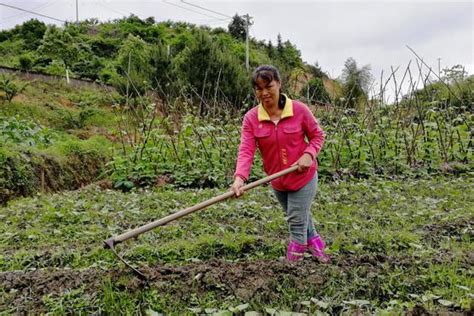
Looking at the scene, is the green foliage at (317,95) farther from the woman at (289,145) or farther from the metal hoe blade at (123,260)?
the metal hoe blade at (123,260)

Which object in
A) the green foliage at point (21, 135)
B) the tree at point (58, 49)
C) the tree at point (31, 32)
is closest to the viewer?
the green foliage at point (21, 135)

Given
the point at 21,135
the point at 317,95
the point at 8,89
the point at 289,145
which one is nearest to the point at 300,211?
the point at 289,145

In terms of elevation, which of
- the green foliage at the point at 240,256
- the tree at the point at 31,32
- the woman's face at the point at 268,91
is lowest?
the green foliage at the point at 240,256

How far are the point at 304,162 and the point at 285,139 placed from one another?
0.72ft

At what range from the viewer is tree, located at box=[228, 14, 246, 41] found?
1419 inches

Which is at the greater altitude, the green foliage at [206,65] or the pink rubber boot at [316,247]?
the green foliage at [206,65]

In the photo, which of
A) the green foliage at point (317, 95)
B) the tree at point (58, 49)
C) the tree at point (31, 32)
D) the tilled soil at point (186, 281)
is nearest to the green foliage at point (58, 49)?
the tree at point (58, 49)

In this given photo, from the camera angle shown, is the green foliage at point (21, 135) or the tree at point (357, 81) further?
the tree at point (357, 81)

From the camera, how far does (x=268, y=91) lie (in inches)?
112

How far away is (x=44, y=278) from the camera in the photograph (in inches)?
98.0

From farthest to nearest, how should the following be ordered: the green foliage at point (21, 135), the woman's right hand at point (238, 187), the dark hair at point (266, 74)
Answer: the green foliage at point (21, 135) < the dark hair at point (266, 74) < the woman's right hand at point (238, 187)

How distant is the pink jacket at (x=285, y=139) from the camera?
291 centimetres

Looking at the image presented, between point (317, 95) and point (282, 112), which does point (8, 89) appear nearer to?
point (317, 95)

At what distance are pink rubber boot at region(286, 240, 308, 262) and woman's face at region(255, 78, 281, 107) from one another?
93 cm
